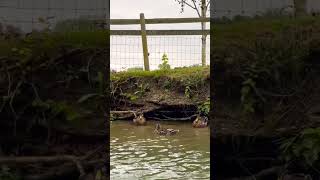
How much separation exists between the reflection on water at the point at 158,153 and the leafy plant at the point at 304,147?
1.16 meters

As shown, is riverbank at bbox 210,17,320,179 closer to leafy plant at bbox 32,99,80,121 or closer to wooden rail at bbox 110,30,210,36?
leafy plant at bbox 32,99,80,121

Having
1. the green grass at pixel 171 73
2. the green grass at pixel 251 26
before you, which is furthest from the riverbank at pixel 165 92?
the green grass at pixel 251 26

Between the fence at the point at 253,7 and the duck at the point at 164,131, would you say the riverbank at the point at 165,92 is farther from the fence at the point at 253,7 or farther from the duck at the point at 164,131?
the fence at the point at 253,7

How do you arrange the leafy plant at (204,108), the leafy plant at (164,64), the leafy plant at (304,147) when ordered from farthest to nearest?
1. the leafy plant at (164,64)
2. the leafy plant at (204,108)
3. the leafy plant at (304,147)

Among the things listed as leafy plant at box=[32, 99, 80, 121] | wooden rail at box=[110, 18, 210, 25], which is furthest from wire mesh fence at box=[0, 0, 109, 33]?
wooden rail at box=[110, 18, 210, 25]

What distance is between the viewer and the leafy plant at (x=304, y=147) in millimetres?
2924

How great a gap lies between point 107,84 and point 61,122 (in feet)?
1.32

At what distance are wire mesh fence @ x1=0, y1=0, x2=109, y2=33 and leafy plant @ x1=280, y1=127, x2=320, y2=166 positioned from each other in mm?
1396

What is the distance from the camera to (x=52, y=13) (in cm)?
303

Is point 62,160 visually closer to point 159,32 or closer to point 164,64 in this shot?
point 159,32

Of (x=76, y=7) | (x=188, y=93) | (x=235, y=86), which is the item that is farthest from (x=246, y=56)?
(x=188, y=93)

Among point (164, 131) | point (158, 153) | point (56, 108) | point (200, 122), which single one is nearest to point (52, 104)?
point (56, 108)

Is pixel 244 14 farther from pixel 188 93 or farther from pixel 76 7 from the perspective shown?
pixel 188 93

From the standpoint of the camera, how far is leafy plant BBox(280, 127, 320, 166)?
9.59 feet
